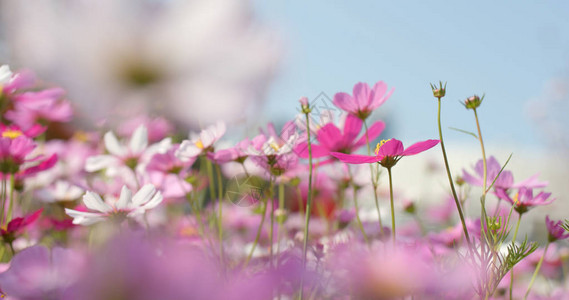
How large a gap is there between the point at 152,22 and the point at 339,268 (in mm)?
220

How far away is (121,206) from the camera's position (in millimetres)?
325

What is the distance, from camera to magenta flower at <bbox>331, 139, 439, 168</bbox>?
28cm

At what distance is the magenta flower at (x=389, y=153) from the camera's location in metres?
0.28

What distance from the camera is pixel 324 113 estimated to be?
0.41 metres

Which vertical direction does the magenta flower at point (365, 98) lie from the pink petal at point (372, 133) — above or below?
above

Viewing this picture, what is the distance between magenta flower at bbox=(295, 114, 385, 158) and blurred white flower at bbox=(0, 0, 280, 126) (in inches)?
6.0

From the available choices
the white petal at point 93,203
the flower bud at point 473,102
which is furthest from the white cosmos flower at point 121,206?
the flower bud at point 473,102

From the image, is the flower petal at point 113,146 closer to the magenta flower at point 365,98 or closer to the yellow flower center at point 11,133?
the yellow flower center at point 11,133

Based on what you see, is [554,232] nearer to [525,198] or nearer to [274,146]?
[525,198]

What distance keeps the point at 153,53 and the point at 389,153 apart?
0.16 metres

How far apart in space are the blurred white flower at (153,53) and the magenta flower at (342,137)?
0.50ft

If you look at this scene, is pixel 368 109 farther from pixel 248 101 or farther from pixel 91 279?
pixel 91 279

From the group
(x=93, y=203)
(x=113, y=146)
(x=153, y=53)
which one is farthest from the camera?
(x=113, y=146)

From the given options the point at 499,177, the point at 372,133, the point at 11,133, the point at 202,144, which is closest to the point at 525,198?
A: the point at 499,177
